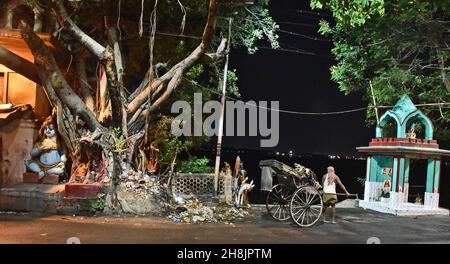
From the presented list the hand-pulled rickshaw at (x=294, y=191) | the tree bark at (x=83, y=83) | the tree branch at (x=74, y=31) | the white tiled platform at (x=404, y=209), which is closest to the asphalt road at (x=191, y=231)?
the hand-pulled rickshaw at (x=294, y=191)

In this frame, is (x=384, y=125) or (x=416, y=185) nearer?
(x=384, y=125)

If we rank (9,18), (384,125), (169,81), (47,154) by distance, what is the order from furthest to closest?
1. (384,125)
2. (9,18)
3. (47,154)
4. (169,81)

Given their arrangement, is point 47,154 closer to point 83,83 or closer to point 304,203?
point 83,83

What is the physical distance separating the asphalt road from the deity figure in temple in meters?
3.16

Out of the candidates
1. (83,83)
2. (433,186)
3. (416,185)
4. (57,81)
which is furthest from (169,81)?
(416,185)

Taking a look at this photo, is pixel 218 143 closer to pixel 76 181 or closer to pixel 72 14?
pixel 76 181

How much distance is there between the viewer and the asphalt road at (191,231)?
1006 centimetres

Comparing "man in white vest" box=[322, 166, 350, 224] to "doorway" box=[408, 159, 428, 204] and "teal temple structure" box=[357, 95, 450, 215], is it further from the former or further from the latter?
"doorway" box=[408, 159, 428, 204]

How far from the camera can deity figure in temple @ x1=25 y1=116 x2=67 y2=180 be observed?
1557 cm

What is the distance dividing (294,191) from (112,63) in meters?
6.62

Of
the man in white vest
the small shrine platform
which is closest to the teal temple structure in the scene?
the man in white vest

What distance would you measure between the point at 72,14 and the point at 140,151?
5542 mm

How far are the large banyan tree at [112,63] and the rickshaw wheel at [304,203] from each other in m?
5.44

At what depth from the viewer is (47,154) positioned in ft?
51.3
